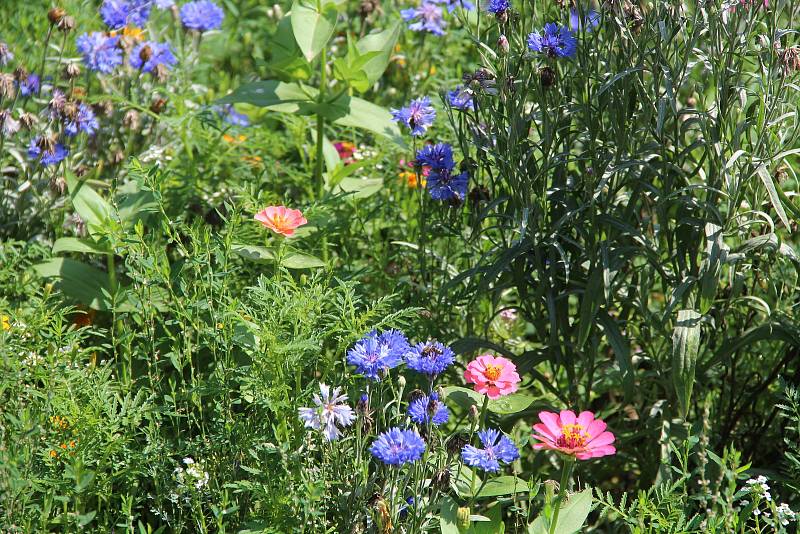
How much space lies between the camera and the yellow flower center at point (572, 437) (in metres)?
1.74

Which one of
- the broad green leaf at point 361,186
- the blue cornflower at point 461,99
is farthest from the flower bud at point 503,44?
the broad green leaf at point 361,186

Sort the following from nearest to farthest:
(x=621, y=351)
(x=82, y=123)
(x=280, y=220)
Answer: (x=621, y=351) → (x=280, y=220) → (x=82, y=123)

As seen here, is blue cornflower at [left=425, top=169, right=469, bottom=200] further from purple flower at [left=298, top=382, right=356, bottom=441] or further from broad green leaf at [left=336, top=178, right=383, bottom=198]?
purple flower at [left=298, top=382, right=356, bottom=441]

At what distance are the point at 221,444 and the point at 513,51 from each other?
→ 1129 millimetres

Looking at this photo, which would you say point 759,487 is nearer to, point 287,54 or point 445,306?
point 445,306

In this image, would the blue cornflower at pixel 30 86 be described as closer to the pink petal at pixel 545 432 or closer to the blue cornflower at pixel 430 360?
the blue cornflower at pixel 430 360

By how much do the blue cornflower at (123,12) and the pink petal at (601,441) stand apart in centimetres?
213

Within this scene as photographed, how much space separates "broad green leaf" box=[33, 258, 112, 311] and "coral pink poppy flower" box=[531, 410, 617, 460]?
130 centimetres

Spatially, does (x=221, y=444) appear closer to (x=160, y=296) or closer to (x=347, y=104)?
(x=160, y=296)

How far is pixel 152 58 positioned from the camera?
312cm

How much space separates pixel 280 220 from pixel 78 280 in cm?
68

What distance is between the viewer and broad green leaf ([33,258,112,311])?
8.38 ft

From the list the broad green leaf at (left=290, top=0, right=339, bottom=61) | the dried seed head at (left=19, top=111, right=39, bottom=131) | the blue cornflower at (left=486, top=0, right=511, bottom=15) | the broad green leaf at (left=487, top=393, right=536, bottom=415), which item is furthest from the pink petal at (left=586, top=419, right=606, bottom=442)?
the dried seed head at (left=19, top=111, right=39, bottom=131)

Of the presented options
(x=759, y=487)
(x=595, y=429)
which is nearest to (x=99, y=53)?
(x=595, y=429)
